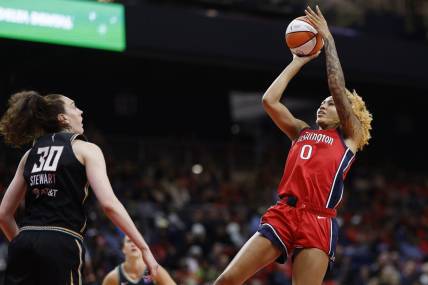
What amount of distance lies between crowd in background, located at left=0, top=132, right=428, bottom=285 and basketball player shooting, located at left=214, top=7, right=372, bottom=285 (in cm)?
583

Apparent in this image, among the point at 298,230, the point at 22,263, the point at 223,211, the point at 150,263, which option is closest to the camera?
A: the point at 150,263

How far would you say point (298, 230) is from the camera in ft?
19.0

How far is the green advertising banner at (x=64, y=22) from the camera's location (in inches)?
494

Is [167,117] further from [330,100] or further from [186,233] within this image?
[330,100]

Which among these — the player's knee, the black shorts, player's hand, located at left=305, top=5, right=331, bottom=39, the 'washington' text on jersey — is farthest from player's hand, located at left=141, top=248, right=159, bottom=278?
player's hand, located at left=305, top=5, right=331, bottom=39

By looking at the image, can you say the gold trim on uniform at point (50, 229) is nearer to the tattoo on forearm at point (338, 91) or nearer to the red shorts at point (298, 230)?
the red shorts at point (298, 230)

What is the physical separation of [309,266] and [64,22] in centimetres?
848

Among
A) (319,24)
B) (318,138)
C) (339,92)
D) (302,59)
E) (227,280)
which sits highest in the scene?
(319,24)

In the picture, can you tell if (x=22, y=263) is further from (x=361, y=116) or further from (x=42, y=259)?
(x=361, y=116)

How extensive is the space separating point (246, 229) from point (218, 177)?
2.29 meters

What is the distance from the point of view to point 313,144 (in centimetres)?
601

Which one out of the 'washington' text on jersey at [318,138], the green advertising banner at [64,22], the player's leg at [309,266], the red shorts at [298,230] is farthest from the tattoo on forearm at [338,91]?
the green advertising banner at [64,22]

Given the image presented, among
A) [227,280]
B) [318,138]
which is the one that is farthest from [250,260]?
[318,138]

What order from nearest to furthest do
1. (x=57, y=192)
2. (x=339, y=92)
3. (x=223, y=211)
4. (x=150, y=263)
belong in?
(x=150, y=263) < (x=57, y=192) < (x=339, y=92) < (x=223, y=211)
